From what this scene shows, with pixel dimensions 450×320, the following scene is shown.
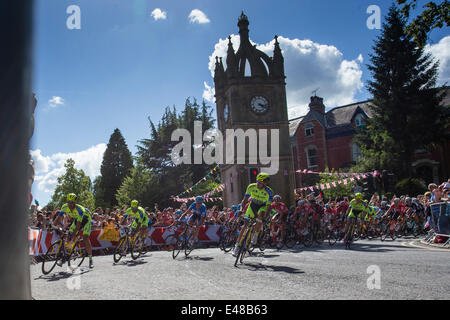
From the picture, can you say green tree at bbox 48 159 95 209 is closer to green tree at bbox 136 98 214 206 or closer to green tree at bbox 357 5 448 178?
green tree at bbox 136 98 214 206

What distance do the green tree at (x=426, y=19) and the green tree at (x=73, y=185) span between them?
171ft

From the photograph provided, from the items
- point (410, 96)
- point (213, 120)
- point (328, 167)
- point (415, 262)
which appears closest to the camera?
point (415, 262)

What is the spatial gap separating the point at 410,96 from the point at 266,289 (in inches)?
1247

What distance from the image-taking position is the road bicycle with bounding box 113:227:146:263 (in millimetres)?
12008

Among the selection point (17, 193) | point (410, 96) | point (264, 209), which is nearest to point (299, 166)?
point (410, 96)

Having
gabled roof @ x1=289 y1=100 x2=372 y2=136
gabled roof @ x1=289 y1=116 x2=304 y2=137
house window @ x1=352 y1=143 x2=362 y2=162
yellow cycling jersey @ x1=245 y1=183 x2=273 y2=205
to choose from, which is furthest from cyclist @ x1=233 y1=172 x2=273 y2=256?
gabled roof @ x1=289 y1=116 x2=304 y2=137

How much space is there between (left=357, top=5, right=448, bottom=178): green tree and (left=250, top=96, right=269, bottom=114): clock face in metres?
9.15

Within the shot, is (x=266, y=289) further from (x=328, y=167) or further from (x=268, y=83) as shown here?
(x=328, y=167)

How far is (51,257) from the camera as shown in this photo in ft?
32.6

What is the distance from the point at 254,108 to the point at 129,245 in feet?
76.1

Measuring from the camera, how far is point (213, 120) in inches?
2233

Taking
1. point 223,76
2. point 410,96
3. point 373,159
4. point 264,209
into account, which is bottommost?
point 264,209

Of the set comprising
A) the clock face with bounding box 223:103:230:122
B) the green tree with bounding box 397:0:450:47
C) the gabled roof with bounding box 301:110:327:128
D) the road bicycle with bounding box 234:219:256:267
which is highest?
the gabled roof with bounding box 301:110:327:128

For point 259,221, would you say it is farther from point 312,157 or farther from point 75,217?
point 312,157
